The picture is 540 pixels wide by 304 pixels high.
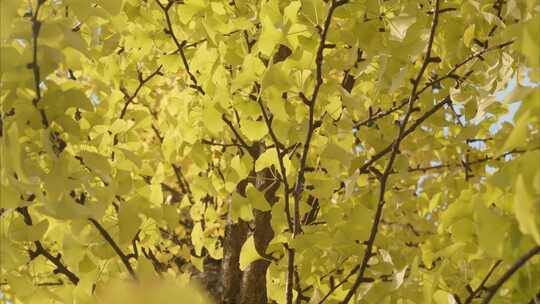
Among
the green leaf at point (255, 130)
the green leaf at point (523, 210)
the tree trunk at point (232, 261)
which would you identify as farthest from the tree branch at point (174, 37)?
the green leaf at point (523, 210)

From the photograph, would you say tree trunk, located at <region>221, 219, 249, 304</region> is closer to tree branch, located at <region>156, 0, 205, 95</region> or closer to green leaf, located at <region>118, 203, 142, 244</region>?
tree branch, located at <region>156, 0, 205, 95</region>

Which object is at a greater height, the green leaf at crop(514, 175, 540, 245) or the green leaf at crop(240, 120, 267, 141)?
the green leaf at crop(240, 120, 267, 141)

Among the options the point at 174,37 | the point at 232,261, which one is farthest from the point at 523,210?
the point at 232,261

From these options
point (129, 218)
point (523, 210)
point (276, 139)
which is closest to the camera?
point (523, 210)

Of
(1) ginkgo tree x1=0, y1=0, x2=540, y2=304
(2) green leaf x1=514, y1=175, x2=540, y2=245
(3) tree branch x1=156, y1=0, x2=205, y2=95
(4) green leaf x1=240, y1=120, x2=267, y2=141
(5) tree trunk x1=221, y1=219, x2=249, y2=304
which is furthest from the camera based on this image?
(5) tree trunk x1=221, y1=219, x2=249, y2=304

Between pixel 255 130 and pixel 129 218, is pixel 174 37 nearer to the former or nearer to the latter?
pixel 255 130

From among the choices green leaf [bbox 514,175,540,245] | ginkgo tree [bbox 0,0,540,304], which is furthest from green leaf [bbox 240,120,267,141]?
green leaf [bbox 514,175,540,245]

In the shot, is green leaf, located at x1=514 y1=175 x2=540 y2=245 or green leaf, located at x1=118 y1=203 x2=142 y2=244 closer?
green leaf, located at x1=514 y1=175 x2=540 y2=245

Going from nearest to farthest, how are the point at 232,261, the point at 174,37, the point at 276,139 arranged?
the point at 276,139
the point at 174,37
the point at 232,261

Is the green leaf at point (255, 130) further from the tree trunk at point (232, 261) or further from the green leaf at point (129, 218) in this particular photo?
the tree trunk at point (232, 261)

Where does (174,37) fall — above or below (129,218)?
above

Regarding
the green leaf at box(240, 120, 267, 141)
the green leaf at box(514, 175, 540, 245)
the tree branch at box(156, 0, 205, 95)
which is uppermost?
the tree branch at box(156, 0, 205, 95)

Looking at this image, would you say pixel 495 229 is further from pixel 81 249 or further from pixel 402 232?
pixel 402 232

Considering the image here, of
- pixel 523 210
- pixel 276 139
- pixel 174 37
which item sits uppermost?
pixel 174 37
